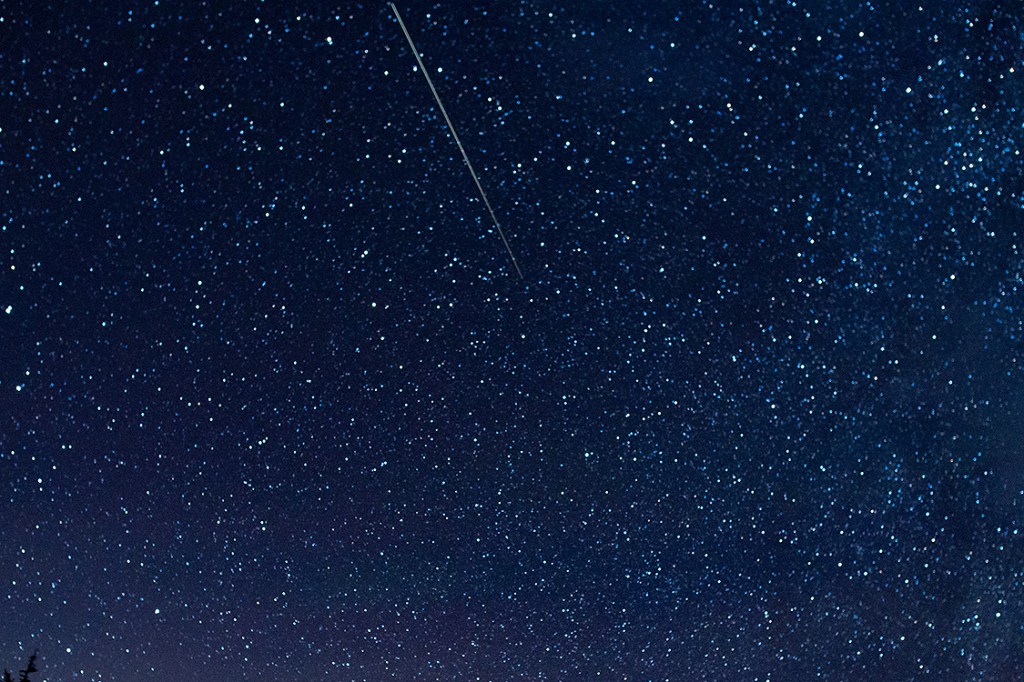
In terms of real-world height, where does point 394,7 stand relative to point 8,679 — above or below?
above

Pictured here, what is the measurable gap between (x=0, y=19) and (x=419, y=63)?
6.74ft

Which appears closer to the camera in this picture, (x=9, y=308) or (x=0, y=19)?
(x=0, y=19)

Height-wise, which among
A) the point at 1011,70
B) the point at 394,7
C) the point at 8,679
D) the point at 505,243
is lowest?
the point at 8,679

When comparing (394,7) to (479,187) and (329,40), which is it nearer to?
(329,40)

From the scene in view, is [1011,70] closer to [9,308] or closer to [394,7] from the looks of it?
[394,7]

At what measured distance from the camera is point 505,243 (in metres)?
5.08

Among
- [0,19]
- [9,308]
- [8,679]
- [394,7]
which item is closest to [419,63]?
[394,7]

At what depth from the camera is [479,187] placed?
486cm

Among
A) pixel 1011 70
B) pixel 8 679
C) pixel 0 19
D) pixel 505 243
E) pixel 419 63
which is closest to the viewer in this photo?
pixel 0 19

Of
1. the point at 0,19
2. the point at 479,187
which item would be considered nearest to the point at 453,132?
the point at 479,187

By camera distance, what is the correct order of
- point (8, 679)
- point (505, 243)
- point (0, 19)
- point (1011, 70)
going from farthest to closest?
point (8, 679) < point (505, 243) < point (1011, 70) < point (0, 19)

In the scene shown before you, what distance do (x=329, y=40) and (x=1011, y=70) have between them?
390 cm

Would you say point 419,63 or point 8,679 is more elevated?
point 419,63

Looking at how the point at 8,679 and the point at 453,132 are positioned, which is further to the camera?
the point at 8,679
